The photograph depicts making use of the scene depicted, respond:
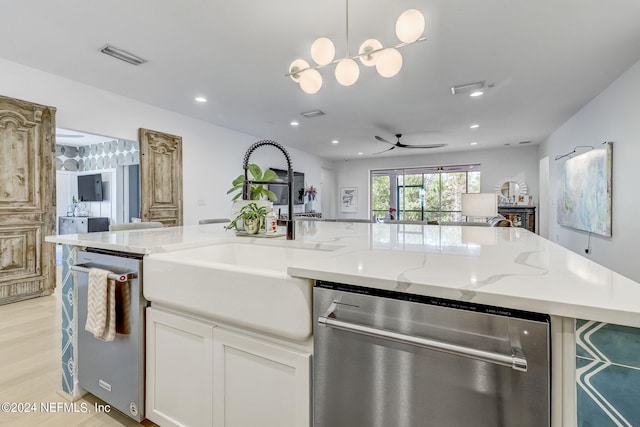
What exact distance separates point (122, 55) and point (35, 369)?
2.68 metres

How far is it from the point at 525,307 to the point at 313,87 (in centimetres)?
189

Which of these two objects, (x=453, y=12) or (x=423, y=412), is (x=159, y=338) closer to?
(x=423, y=412)

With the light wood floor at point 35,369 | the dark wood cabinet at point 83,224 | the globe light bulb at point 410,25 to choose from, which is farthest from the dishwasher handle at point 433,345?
the dark wood cabinet at point 83,224

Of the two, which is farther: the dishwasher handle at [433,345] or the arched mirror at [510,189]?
the arched mirror at [510,189]

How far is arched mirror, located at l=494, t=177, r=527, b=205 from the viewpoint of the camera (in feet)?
24.2

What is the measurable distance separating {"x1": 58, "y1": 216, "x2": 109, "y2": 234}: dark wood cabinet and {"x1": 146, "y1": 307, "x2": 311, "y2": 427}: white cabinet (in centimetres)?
621

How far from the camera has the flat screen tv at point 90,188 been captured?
20.5ft

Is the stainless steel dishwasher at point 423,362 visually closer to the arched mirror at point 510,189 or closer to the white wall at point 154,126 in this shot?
the white wall at point 154,126

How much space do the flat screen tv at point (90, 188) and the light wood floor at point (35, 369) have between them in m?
3.87

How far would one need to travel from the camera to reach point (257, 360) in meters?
1.00

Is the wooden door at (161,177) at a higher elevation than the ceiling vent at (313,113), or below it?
below

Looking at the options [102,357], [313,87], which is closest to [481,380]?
[102,357]

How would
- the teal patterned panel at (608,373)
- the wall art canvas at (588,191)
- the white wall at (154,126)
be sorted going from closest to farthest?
the teal patterned panel at (608,373) < the white wall at (154,126) < the wall art canvas at (588,191)

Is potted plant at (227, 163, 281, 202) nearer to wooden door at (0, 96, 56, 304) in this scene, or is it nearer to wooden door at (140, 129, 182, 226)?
wooden door at (0, 96, 56, 304)
